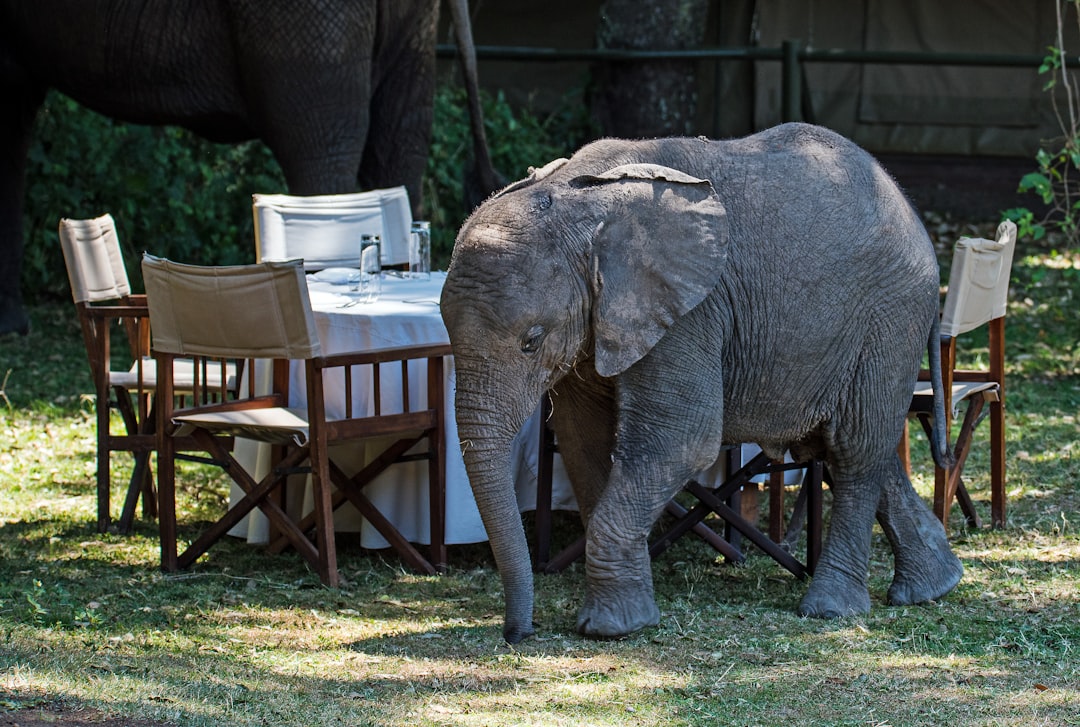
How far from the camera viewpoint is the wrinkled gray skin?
5031 millimetres

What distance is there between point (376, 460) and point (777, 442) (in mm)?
1660

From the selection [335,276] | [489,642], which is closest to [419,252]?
[335,276]

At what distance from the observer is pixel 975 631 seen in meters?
5.50

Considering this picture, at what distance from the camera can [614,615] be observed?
17.3 feet

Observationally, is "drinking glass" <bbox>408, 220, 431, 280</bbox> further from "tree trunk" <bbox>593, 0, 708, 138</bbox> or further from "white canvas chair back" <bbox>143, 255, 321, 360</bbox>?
"tree trunk" <bbox>593, 0, 708, 138</bbox>

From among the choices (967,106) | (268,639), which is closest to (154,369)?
(268,639)

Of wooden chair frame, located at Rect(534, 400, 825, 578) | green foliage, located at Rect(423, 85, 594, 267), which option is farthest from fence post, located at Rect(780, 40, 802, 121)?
wooden chair frame, located at Rect(534, 400, 825, 578)

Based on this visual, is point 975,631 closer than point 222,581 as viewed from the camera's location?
Yes

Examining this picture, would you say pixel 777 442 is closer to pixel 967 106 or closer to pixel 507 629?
pixel 507 629

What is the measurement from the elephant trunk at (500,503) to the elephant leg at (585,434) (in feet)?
1.85

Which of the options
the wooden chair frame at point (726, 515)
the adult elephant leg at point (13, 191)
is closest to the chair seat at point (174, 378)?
the wooden chair frame at point (726, 515)

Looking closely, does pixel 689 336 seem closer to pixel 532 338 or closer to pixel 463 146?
pixel 532 338

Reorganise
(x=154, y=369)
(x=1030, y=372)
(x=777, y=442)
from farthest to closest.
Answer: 1. (x=1030, y=372)
2. (x=154, y=369)
3. (x=777, y=442)

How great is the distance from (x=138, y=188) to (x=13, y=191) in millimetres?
1445
